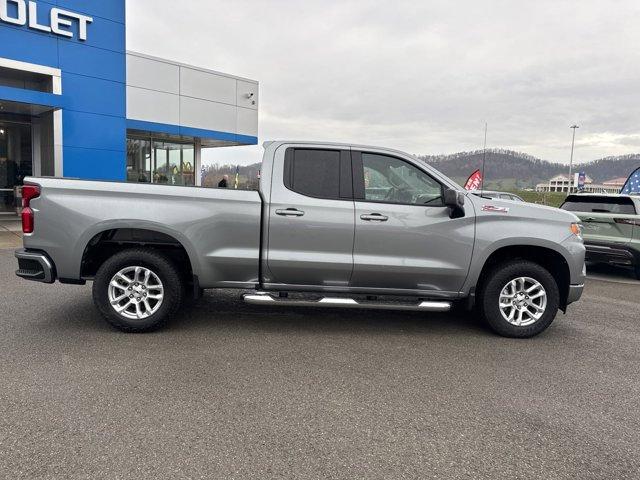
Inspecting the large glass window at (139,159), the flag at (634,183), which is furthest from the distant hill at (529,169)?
the large glass window at (139,159)

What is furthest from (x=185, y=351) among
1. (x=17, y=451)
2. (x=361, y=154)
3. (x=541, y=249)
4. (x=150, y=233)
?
(x=541, y=249)

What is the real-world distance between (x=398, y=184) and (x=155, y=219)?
2533 millimetres

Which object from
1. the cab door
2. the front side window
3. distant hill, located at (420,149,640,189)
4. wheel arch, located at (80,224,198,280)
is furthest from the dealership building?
distant hill, located at (420,149,640,189)

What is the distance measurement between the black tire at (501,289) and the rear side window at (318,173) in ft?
5.94

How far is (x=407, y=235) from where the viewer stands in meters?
5.05

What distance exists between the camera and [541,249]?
5.34 m

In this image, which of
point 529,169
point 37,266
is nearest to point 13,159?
point 37,266

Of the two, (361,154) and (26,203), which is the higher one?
(361,154)

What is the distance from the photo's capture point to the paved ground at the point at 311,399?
110 inches

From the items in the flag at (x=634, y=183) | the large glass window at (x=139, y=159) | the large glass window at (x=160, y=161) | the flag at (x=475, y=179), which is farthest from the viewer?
the flag at (x=475, y=179)

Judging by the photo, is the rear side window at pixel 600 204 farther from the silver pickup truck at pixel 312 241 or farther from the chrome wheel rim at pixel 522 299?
the chrome wheel rim at pixel 522 299

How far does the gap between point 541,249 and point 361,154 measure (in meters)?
2.23

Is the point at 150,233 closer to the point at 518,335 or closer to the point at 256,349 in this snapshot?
the point at 256,349

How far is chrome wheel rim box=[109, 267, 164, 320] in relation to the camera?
4.95 meters
